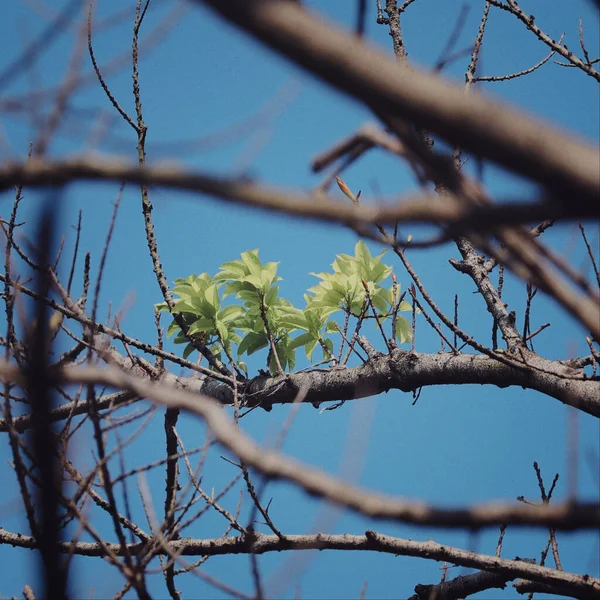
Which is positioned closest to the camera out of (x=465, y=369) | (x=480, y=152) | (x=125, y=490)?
(x=480, y=152)

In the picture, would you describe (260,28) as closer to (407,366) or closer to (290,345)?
(407,366)

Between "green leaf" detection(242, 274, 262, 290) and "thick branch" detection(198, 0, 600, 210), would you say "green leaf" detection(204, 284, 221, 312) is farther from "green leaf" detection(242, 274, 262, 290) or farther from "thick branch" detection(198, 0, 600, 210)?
"thick branch" detection(198, 0, 600, 210)

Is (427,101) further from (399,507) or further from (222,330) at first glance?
(222,330)

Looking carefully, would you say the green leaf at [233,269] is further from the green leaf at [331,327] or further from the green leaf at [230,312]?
the green leaf at [331,327]

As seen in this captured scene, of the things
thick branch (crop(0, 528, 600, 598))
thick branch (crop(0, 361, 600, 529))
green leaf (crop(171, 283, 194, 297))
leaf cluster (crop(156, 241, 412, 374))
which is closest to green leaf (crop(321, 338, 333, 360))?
leaf cluster (crop(156, 241, 412, 374))

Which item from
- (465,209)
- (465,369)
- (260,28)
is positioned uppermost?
(465,369)

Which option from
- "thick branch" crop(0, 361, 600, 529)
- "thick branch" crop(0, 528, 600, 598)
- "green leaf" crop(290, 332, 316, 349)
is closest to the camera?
"thick branch" crop(0, 361, 600, 529)

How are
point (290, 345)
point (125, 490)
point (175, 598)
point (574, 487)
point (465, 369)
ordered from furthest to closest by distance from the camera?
point (290, 345)
point (465, 369)
point (175, 598)
point (125, 490)
point (574, 487)

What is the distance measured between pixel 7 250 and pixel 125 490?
2.38 ft

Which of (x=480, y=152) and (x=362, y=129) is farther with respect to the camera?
(x=362, y=129)

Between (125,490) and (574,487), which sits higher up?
(125,490)

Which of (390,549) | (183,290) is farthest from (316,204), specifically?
(183,290)

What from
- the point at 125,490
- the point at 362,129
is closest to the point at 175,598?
the point at 125,490

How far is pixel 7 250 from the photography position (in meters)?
1.48
